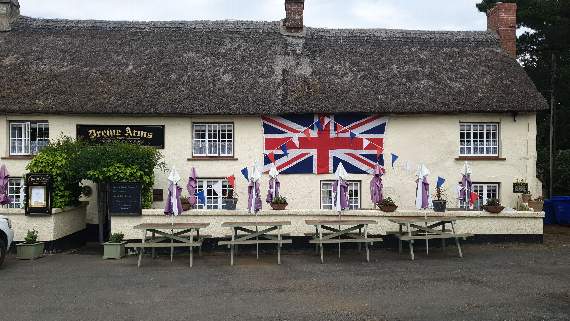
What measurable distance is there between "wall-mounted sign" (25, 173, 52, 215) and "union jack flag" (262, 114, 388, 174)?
6.89 metres

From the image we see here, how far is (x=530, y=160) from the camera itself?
18.5 m

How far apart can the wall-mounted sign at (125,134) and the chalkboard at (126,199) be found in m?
3.37

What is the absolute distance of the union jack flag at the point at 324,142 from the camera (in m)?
18.4

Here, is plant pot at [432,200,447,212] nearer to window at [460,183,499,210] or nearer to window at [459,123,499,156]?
window at [460,183,499,210]

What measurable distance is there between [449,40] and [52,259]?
16265mm

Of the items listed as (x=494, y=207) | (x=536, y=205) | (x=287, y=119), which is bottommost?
(x=536, y=205)

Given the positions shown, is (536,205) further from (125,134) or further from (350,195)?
(125,134)

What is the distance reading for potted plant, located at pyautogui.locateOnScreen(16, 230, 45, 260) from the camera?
13953 millimetres

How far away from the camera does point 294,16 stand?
21.6 metres

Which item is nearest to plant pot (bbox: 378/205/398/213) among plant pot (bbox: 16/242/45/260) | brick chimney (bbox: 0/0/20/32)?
plant pot (bbox: 16/242/45/260)

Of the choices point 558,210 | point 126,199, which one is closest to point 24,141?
point 126,199

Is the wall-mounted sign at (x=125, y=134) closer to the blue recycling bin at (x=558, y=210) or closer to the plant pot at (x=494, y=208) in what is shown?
the plant pot at (x=494, y=208)

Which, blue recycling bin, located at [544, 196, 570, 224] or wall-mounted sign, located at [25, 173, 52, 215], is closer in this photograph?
wall-mounted sign, located at [25, 173, 52, 215]

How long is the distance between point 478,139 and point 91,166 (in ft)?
41.4
